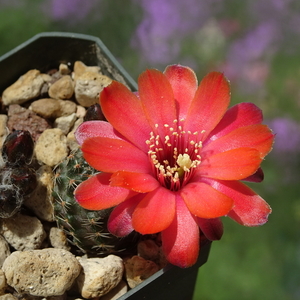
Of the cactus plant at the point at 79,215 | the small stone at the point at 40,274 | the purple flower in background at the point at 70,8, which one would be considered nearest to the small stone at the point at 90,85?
the cactus plant at the point at 79,215

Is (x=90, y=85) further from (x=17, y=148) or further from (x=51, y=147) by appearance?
(x=17, y=148)

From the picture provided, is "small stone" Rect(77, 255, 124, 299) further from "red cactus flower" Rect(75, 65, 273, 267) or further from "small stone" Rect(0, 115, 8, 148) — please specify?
"small stone" Rect(0, 115, 8, 148)

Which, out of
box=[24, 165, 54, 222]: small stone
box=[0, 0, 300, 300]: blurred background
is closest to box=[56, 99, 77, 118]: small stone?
box=[24, 165, 54, 222]: small stone

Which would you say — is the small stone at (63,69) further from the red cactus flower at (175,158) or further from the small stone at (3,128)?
the red cactus flower at (175,158)

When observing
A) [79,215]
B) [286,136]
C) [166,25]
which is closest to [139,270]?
[79,215]

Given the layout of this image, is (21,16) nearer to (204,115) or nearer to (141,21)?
(141,21)
